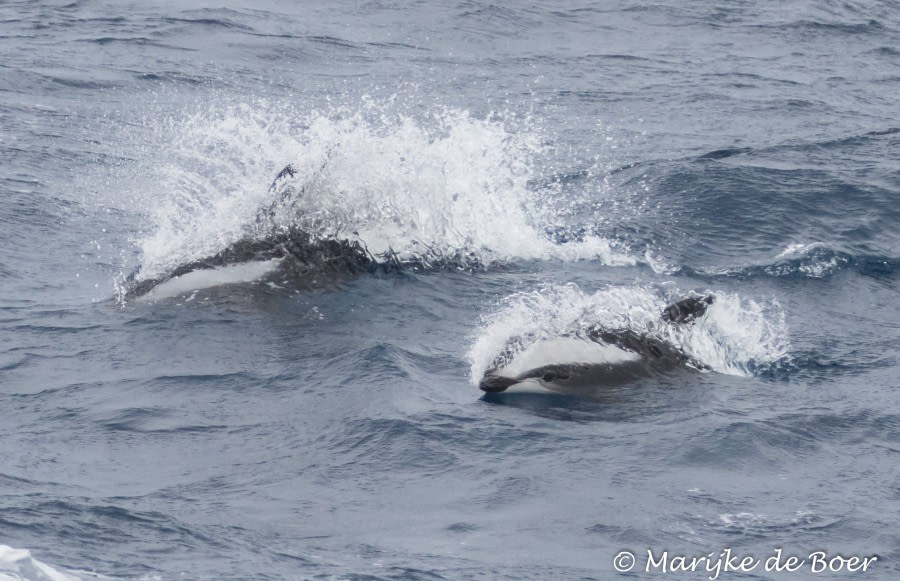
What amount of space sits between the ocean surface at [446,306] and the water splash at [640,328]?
0.19ft

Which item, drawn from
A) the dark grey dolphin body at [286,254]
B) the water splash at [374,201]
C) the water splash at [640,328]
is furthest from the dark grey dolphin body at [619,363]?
the water splash at [374,201]

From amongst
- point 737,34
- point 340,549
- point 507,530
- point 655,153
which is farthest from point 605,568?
point 737,34

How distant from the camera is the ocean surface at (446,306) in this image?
9992 millimetres

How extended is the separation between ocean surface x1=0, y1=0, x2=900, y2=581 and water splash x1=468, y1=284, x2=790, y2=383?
57mm

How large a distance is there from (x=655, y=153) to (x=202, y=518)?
46.6 ft

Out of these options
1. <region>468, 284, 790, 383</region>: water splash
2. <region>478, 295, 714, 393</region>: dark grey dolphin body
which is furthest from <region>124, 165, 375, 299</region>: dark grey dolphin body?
<region>478, 295, 714, 393</region>: dark grey dolphin body

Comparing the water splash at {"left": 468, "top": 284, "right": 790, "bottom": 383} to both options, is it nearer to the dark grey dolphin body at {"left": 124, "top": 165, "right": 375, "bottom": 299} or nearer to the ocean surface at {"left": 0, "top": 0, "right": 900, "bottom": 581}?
the ocean surface at {"left": 0, "top": 0, "right": 900, "bottom": 581}

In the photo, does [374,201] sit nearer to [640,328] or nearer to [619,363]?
[640,328]

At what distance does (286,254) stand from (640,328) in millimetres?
4736

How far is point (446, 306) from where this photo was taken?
1569 cm

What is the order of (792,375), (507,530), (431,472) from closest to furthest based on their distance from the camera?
(507,530)
(431,472)
(792,375)

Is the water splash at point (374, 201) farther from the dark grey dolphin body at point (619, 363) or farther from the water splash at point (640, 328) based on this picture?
the dark grey dolphin body at point (619, 363)

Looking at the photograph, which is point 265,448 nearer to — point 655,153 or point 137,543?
point 137,543

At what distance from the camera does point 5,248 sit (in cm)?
1769
